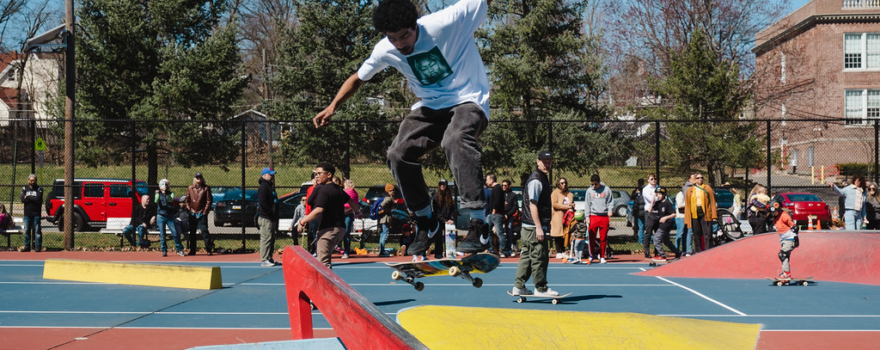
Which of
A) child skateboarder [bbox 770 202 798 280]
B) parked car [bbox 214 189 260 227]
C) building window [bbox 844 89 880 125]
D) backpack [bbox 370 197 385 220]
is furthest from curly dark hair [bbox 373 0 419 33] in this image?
building window [bbox 844 89 880 125]

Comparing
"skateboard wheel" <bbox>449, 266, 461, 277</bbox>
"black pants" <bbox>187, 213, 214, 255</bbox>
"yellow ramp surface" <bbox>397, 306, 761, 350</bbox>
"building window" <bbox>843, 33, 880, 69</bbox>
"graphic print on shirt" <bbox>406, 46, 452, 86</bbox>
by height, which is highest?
"building window" <bbox>843, 33, 880, 69</bbox>

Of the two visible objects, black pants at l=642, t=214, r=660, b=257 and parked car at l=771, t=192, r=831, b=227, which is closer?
black pants at l=642, t=214, r=660, b=257

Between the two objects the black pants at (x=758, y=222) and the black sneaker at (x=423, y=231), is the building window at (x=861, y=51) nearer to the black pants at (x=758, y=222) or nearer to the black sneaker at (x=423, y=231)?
the black pants at (x=758, y=222)

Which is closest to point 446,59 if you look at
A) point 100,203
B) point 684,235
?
point 684,235

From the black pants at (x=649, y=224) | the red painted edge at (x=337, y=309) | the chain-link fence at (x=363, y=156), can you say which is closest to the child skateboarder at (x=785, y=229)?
the black pants at (x=649, y=224)

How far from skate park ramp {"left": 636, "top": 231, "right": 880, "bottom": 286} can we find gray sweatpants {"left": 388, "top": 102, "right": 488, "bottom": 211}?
9.21 meters

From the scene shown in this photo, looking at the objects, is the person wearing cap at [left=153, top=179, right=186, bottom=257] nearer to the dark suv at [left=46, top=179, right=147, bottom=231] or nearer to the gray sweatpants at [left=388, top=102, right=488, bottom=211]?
the dark suv at [left=46, top=179, right=147, bottom=231]

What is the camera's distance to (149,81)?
918 inches

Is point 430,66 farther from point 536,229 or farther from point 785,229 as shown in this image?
point 785,229

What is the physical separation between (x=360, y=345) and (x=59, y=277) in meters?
10.3

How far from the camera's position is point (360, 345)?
416 cm

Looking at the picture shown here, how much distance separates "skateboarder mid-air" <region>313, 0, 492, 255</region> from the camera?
173 inches

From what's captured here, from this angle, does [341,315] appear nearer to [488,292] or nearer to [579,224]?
[488,292]

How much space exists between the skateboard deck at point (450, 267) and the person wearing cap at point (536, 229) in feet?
9.48
